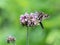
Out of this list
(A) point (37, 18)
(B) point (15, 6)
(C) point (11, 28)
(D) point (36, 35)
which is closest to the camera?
(A) point (37, 18)

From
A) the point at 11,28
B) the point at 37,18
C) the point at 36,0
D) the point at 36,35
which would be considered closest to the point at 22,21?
the point at 37,18

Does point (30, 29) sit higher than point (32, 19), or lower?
higher

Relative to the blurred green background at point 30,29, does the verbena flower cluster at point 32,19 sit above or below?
below

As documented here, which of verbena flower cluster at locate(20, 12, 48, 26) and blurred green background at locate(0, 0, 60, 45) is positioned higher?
blurred green background at locate(0, 0, 60, 45)

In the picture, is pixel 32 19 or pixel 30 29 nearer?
pixel 32 19

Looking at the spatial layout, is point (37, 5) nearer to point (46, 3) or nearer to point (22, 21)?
point (46, 3)

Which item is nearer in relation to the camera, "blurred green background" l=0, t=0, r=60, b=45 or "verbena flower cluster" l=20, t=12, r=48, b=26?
"verbena flower cluster" l=20, t=12, r=48, b=26

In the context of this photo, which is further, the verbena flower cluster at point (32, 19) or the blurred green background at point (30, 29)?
the blurred green background at point (30, 29)

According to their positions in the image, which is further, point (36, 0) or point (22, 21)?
point (36, 0)
